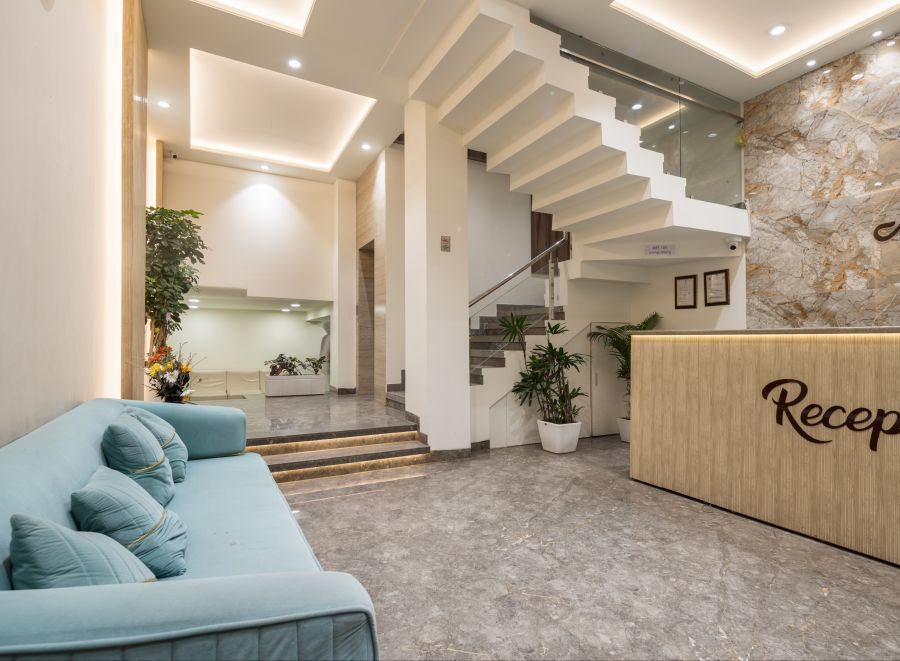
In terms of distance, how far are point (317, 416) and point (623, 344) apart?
12.9 feet

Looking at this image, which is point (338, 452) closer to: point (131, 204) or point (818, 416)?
point (131, 204)

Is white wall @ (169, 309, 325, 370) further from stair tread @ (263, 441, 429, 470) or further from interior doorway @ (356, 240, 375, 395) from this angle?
stair tread @ (263, 441, 429, 470)

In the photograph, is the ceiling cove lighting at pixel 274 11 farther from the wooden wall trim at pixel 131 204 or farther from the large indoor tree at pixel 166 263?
the large indoor tree at pixel 166 263

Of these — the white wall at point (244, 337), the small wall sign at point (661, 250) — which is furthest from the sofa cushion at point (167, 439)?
the white wall at point (244, 337)

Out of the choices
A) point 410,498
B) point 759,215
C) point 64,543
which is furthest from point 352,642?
point 759,215

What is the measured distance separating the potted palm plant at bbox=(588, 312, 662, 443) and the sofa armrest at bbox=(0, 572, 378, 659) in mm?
5293

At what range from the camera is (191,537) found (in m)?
1.78

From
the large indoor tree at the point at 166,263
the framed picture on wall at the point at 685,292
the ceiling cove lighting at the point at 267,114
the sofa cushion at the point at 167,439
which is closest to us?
the sofa cushion at the point at 167,439

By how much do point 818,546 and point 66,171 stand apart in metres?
4.59

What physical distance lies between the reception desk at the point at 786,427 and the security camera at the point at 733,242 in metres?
2.31

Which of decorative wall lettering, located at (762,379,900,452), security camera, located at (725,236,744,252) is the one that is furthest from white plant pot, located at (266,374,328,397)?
decorative wall lettering, located at (762,379,900,452)

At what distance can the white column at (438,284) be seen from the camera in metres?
4.76

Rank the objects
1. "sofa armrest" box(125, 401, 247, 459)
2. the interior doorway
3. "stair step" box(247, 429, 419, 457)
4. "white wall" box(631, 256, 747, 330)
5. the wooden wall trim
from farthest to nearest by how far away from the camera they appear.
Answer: the interior doorway, "white wall" box(631, 256, 747, 330), "stair step" box(247, 429, 419, 457), the wooden wall trim, "sofa armrest" box(125, 401, 247, 459)

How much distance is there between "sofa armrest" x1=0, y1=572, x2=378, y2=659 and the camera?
2.61 feet
